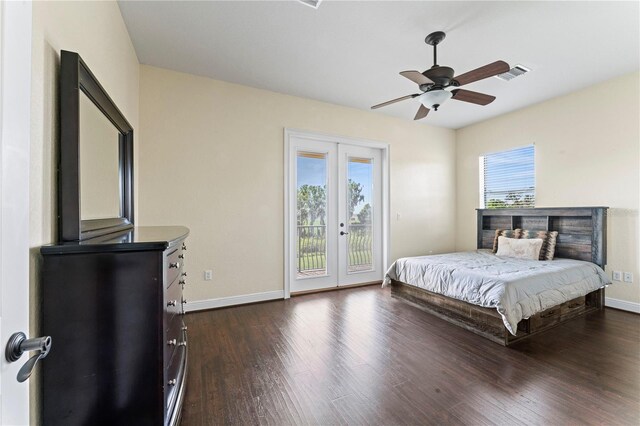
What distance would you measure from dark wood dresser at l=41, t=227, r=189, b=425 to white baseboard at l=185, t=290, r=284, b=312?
2.22 metres

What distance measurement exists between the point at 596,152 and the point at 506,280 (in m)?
2.59

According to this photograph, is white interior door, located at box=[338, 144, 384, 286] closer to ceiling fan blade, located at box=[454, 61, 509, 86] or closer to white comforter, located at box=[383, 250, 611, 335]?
white comforter, located at box=[383, 250, 611, 335]

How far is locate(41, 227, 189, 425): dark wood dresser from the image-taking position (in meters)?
1.06

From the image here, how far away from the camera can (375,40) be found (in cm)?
268

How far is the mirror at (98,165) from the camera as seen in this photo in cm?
139

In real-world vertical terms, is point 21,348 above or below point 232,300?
above

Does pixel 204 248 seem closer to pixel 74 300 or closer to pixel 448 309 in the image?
pixel 74 300

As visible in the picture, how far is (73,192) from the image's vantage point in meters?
1.23

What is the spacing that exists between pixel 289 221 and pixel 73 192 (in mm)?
2776

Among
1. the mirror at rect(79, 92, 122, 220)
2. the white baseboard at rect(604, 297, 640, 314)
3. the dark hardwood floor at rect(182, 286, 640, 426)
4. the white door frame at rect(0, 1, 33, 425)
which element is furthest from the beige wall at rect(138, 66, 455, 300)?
the white baseboard at rect(604, 297, 640, 314)

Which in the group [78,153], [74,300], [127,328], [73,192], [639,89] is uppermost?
[639,89]

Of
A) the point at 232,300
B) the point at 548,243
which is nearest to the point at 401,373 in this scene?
the point at 232,300

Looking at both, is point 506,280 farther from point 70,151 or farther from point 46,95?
point 46,95

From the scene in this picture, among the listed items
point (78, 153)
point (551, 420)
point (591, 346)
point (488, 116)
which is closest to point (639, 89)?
point (488, 116)
